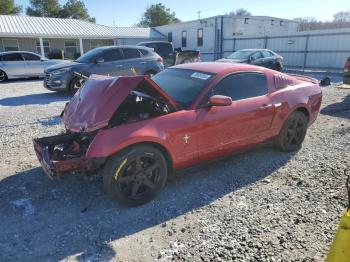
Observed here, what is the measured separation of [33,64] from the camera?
14945mm

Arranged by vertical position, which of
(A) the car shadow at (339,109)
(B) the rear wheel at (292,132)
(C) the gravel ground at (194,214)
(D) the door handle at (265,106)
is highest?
(D) the door handle at (265,106)

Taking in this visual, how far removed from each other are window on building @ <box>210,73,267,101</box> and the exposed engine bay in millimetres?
776

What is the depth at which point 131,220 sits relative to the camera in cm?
334

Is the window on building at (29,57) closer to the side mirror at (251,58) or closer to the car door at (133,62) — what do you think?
the car door at (133,62)

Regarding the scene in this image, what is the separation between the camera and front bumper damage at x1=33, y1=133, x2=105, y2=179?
3.22 m

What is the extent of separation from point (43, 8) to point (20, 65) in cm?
3907

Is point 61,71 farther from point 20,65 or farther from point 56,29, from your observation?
point 56,29

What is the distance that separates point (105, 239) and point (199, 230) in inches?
38.7

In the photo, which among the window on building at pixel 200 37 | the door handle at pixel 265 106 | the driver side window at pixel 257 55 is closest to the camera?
the door handle at pixel 265 106

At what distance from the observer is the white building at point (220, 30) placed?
83.4 ft

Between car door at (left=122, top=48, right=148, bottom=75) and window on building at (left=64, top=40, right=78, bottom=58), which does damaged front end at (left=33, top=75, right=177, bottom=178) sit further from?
window on building at (left=64, top=40, right=78, bottom=58)


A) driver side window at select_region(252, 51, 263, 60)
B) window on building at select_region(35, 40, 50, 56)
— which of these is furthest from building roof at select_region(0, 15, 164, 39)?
driver side window at select_region(252, 51, 263, 60)

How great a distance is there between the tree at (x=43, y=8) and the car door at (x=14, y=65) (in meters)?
38.4

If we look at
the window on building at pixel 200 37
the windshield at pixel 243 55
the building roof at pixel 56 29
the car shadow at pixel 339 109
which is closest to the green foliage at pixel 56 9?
the building roof at pixel 56 29
